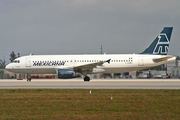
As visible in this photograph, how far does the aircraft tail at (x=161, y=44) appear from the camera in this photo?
1510 inches

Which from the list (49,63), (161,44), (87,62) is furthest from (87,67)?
(161,44)

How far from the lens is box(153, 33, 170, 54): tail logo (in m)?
38.3

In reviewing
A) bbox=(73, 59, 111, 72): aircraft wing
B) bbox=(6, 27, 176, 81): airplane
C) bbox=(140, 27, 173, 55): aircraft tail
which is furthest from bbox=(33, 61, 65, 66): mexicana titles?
bbox=(140, 27, 173, 55): aircraft tail

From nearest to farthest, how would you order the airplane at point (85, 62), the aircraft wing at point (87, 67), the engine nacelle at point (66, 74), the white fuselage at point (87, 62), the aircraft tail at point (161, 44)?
the engine nacelle at point (66, 74) < the aircraft wing at point (87, 67) < the airplane at point (85, 62) < the white fuselage at point (87, 62) < the aircraft tail at point (161, 44)

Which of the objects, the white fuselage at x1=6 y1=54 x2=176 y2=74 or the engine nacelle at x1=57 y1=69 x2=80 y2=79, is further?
the white fuselage at x1=6 y1=54 x2=176 y2=74

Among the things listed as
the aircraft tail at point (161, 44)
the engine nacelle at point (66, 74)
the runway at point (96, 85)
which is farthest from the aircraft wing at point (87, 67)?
the aircraft tail at point (161, 44)

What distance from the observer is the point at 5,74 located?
194ft

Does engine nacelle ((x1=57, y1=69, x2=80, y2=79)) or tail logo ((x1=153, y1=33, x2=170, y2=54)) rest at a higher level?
tail logo ((x1=153, y1=33, x2=170, y2=54))

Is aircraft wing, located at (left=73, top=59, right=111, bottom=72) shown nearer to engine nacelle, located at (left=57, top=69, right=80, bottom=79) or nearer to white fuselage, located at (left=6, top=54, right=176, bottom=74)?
white fuselage, located at (left=6, top=54, right=176, bottom=74)

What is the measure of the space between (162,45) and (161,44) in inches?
8.5

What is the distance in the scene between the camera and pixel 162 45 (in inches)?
1516

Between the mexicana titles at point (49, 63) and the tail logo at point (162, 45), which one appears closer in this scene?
the mexicana titles at point (49, 63)

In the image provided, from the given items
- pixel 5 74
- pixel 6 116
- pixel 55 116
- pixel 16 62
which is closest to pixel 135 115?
pixel 55 116

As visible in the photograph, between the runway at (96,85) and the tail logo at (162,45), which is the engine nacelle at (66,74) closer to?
the runway at (96,85)
